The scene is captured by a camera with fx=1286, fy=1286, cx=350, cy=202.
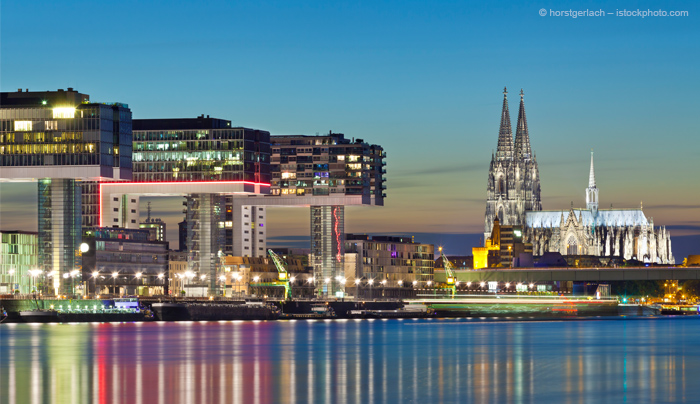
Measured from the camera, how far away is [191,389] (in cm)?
7431


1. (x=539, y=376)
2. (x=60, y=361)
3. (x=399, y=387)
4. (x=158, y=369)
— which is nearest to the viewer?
(x=399, y=387)

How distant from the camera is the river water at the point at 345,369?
7125cm

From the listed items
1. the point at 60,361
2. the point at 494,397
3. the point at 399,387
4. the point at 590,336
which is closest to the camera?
the point at 494,397

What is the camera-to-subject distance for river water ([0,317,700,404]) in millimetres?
71250

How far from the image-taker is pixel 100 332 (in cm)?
15450

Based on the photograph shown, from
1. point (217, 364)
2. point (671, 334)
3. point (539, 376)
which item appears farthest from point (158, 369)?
point (671, 334)

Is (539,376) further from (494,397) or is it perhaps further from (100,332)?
(100,332)

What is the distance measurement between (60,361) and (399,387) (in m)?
34.3

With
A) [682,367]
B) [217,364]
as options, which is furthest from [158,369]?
[682,367]

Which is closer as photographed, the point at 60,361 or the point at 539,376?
the point at 539,376

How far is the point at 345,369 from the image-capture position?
9131cm

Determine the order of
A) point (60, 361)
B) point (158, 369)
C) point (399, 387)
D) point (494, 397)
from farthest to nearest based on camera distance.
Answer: point (60, 361), point (158, 369), point (399, 387), point (494, 397)

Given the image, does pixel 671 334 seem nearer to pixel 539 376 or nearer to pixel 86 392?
pixel 539 376

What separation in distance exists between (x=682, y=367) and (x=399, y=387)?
28.0 m
